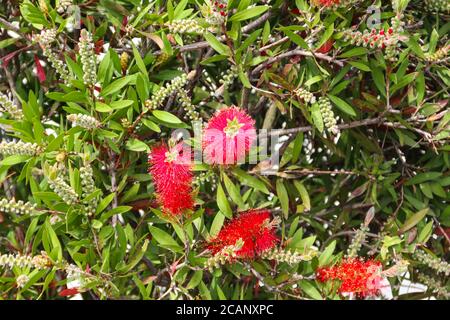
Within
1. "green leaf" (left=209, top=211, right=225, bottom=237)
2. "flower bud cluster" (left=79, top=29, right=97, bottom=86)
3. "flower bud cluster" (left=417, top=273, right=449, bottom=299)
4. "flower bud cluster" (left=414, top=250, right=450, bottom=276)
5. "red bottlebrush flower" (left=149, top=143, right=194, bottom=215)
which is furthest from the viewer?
"flower bud cluster" (left=417, top=273, right=449, bottom=299)

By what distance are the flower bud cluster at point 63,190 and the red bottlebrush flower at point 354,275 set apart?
A: 0.60 meters

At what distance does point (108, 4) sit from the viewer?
1729mm

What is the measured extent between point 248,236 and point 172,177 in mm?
227

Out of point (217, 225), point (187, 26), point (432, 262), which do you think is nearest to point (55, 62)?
point (187, 26)

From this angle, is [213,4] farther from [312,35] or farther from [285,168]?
[285,168]

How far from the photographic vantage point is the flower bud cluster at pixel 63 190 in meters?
1.51

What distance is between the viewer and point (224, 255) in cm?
161

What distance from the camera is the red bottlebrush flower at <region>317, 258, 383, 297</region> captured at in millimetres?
1716

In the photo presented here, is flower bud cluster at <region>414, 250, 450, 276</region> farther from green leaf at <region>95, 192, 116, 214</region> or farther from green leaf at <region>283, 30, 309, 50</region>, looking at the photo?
green leaf at <region>95, 192, 116, 214</region>

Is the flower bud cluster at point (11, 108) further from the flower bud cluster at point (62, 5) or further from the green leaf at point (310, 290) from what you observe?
the green leaf at point (310, 290)

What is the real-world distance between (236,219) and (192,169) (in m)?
0.18

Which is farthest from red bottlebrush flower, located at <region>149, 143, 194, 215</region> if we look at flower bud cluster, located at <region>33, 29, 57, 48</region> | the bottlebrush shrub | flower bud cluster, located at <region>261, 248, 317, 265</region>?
flower bud cluster, located at <region>33, 29, 57, 48</region>

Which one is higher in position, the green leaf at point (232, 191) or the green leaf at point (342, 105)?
the green leaf at point (342, 105)

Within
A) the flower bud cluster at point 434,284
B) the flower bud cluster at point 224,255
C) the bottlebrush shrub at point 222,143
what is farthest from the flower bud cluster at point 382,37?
the flower bud cluster at point 434,284
